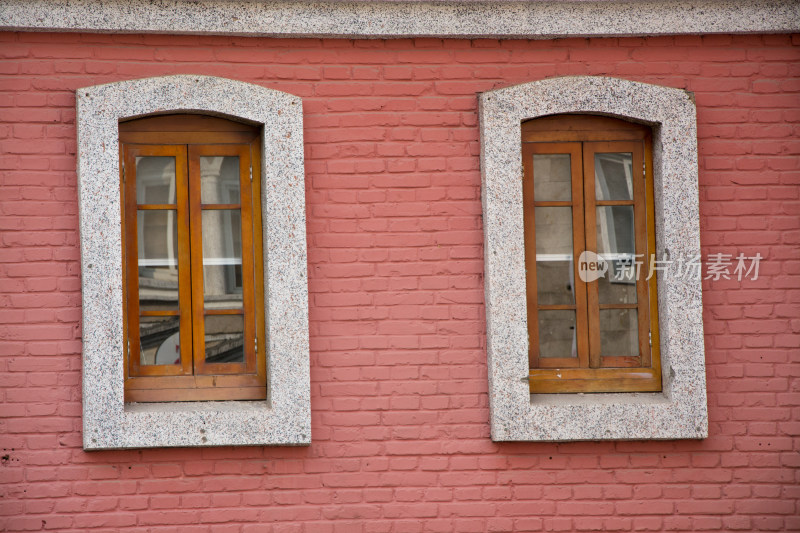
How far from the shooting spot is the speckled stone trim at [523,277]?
4.53 m

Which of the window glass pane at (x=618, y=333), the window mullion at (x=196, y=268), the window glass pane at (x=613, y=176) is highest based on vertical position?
the window glass pane at (x=613, y=176)

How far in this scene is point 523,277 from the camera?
15.0 feet

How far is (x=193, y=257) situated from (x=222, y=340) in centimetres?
50

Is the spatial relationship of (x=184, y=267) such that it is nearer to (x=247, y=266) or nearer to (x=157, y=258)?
(x=157, y=258)

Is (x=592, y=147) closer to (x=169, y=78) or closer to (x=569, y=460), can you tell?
(x=569, y=460)

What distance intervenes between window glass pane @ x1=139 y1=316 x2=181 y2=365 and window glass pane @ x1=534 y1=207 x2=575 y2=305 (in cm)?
212

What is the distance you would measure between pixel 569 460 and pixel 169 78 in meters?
3.09

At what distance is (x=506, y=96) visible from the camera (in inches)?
180

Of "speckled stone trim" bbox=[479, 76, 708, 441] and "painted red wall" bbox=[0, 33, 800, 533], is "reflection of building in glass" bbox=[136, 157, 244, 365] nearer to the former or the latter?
"painted red wall" bbox=[0, 33, 800, 533]

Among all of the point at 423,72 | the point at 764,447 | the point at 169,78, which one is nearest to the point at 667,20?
the point at 423,72

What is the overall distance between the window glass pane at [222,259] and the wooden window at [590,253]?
1693mm

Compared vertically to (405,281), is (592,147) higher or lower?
higher

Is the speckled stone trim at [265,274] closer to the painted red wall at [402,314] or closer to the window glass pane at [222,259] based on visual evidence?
the painted red wall at [402,314]

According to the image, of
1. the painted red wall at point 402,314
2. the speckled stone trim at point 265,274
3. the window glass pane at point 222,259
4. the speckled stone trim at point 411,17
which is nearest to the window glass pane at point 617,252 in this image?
the painted red wall at point 402,314
